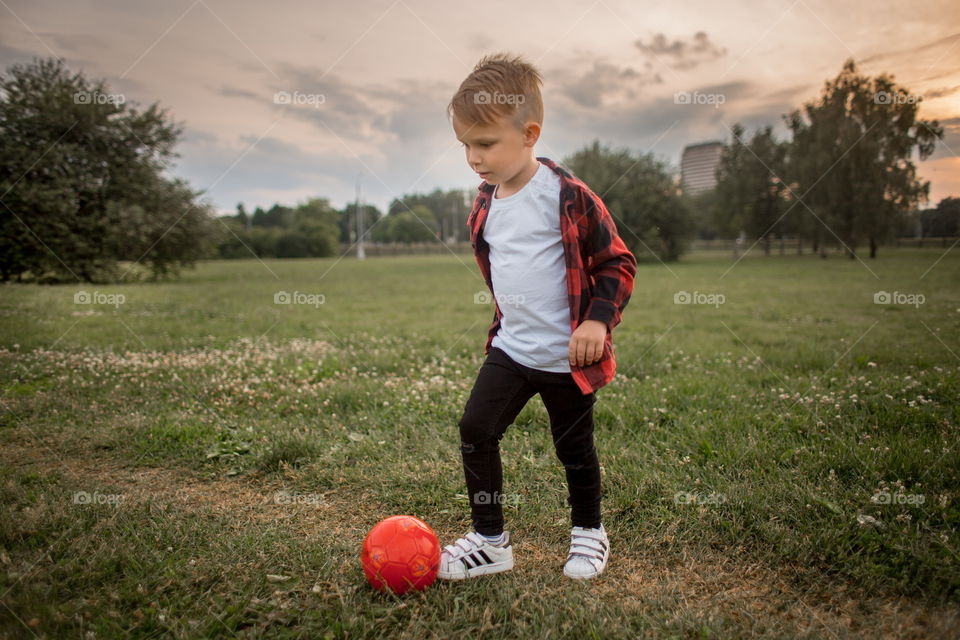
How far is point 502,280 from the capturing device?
2.82 metres

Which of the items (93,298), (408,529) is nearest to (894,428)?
(408,529)

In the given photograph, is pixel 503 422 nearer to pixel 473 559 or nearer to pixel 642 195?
pixel 473 559

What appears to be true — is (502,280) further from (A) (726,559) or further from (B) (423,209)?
(B) (423,209)

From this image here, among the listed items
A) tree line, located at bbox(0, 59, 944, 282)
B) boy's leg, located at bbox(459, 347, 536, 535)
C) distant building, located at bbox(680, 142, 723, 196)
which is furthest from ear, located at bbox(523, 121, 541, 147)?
distant building, located at bbox(680, 142, 723, 196)

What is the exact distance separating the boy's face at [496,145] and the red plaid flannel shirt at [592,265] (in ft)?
0.86

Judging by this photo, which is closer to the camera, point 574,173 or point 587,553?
point 587,553

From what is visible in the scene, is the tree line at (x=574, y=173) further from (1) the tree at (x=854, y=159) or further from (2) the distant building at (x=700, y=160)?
(2) the distant building at (x=700, y=160)

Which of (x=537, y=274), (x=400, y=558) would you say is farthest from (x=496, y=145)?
(x=400, y=558)

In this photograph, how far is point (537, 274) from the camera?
8.97 ft

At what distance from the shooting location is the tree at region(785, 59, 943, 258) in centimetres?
3341

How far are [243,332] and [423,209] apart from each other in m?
95.4

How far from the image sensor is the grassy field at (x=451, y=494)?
8.32 ft

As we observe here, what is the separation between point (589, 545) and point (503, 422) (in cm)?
87

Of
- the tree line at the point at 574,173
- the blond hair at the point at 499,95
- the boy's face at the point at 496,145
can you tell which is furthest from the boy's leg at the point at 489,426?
the tree line at the point at 574,173
